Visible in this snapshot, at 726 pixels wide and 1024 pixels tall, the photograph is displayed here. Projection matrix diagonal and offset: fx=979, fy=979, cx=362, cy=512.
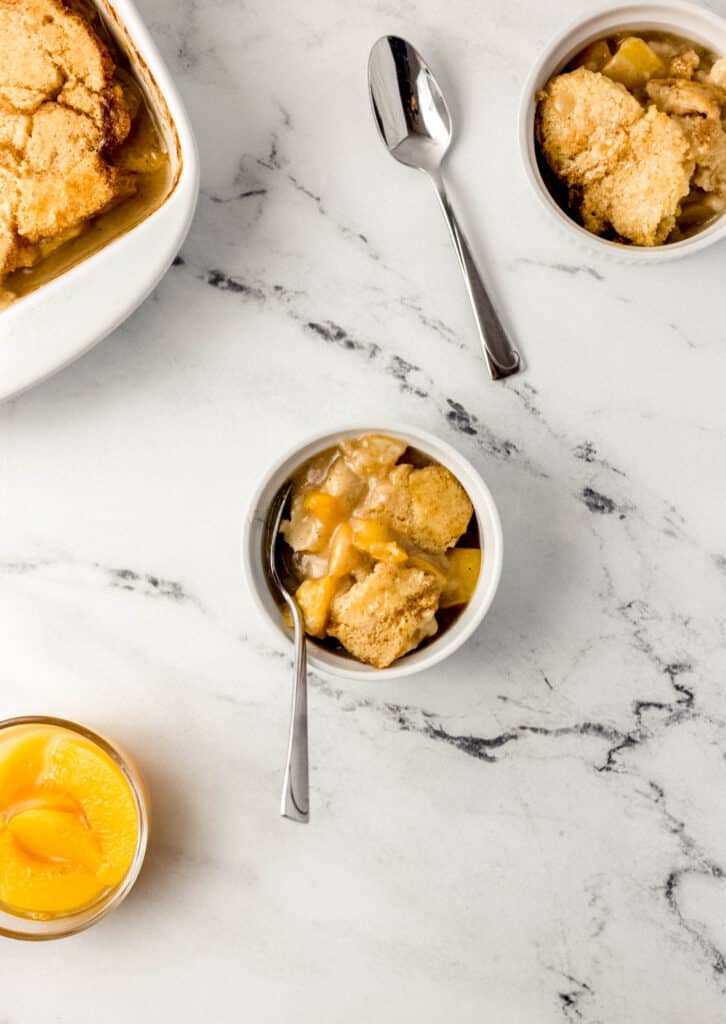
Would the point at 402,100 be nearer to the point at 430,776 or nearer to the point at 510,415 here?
the point at 510,415

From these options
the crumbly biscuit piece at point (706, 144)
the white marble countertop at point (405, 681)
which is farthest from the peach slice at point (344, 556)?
the crumbly biscuit piece at point (706, 144)

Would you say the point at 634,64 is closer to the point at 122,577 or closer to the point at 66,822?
the point at 122,577

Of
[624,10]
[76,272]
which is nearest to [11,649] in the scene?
[76,272]

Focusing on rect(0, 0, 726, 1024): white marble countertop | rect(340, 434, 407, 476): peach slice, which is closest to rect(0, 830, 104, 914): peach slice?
rect(0, 0, 726, 1024): white marble countertop

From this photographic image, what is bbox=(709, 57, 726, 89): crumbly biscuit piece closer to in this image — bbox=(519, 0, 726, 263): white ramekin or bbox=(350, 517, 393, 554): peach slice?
bbox=(519, 0, 726, 263): white ramekin

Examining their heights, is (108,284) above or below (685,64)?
below

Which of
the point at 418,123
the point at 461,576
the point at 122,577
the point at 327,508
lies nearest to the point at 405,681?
the point at 461,576

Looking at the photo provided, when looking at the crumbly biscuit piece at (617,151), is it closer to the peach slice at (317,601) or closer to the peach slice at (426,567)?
the peach slice at (426,567)
